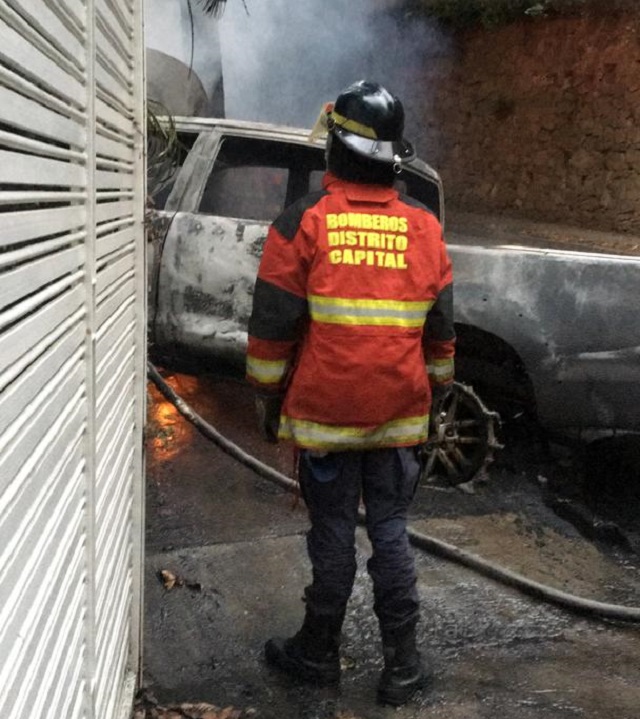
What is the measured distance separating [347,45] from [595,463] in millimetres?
10893

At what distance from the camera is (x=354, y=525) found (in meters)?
2.79

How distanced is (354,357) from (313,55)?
39.1ft

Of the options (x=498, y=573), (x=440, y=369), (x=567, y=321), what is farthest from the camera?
(x=567, y=321)

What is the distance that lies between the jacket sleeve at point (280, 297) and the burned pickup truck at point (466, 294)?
77.2 inches

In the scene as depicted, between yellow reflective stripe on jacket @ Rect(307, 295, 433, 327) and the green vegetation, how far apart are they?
9384 mm

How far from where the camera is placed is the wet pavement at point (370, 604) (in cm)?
281

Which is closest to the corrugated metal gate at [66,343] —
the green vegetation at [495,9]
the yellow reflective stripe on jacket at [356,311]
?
the yellow reflective stripe on jacket at [356,311]

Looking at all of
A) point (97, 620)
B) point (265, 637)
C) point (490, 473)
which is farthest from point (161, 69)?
point (97, 620)

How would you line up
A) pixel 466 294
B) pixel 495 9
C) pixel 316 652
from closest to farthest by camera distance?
1. pixel 316 652
2. pixel 466 294
3. pixel 495 9

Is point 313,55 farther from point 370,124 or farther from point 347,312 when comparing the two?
point 347,312

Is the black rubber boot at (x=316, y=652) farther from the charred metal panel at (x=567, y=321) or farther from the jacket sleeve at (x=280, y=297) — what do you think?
the charred metal panel at (x=567, y=321)

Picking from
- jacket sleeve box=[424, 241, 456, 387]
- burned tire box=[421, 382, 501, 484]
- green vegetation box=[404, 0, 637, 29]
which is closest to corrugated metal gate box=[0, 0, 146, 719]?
jacket sleeve box=[424, 241, 456, 387]

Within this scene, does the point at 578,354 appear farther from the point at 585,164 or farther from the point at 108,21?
the point at 585,164

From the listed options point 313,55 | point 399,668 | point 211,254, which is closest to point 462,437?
point 211,254
